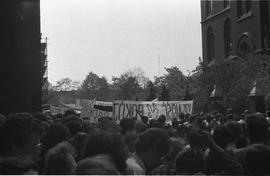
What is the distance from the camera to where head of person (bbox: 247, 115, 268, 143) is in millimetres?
5492

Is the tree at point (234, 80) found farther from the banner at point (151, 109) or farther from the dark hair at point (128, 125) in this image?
the dark hair at point (128, 125)

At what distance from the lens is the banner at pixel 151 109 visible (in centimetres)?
1477

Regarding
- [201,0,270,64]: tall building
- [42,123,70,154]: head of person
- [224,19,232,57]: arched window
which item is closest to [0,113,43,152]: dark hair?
[42,123,70,154]: head of person

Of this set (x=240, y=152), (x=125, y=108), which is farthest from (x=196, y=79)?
(x=240, y=152)

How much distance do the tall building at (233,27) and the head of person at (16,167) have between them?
36947 millimetres

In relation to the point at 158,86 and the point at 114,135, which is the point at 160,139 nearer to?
the point at 114,135

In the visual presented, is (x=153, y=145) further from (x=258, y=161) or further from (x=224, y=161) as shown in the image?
(x=258, y=161)

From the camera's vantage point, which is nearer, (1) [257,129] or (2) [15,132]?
(2) [15,132]

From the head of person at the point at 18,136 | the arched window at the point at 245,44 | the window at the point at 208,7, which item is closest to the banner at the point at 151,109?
the head of person at the point at 18,136

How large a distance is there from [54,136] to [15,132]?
142 centimetres

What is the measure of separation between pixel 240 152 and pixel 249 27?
4264cm

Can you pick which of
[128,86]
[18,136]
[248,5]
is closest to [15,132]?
[18,136]

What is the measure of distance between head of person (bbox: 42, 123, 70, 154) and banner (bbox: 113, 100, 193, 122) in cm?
892

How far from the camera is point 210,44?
58.9m
